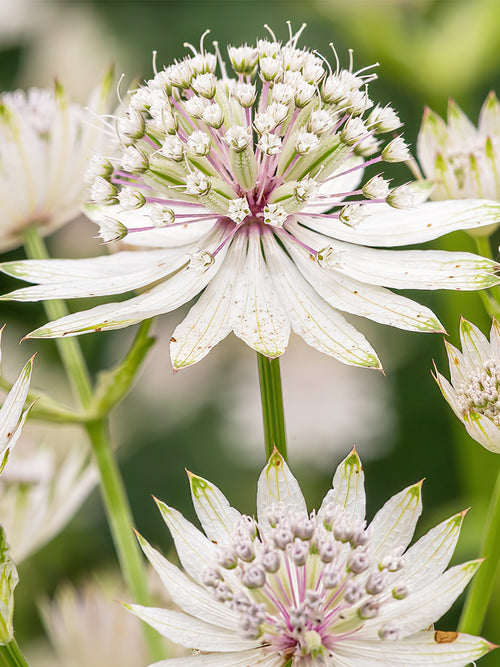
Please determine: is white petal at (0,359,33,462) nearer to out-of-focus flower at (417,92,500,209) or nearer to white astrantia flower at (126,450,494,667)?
white astrantia flower at (126,450,494,667)

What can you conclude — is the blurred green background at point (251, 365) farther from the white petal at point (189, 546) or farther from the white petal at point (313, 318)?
the white petal at point (189, 546)

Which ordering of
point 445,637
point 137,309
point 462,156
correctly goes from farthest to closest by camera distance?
point 462,156 < point 137,309 < point 445,637

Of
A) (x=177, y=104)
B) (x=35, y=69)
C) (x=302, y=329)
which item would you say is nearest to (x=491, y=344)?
(x=302, y=329)

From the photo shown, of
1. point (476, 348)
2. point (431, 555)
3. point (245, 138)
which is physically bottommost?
point (431, 555)

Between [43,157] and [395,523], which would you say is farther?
[43,157]

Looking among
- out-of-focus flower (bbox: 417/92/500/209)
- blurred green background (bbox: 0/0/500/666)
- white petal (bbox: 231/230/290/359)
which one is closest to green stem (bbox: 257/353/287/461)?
white petal (bbox: 231/230/290/359)

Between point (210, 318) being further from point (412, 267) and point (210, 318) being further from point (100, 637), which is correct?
point (100, 637)

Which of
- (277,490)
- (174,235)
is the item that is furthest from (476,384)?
(174,235)
